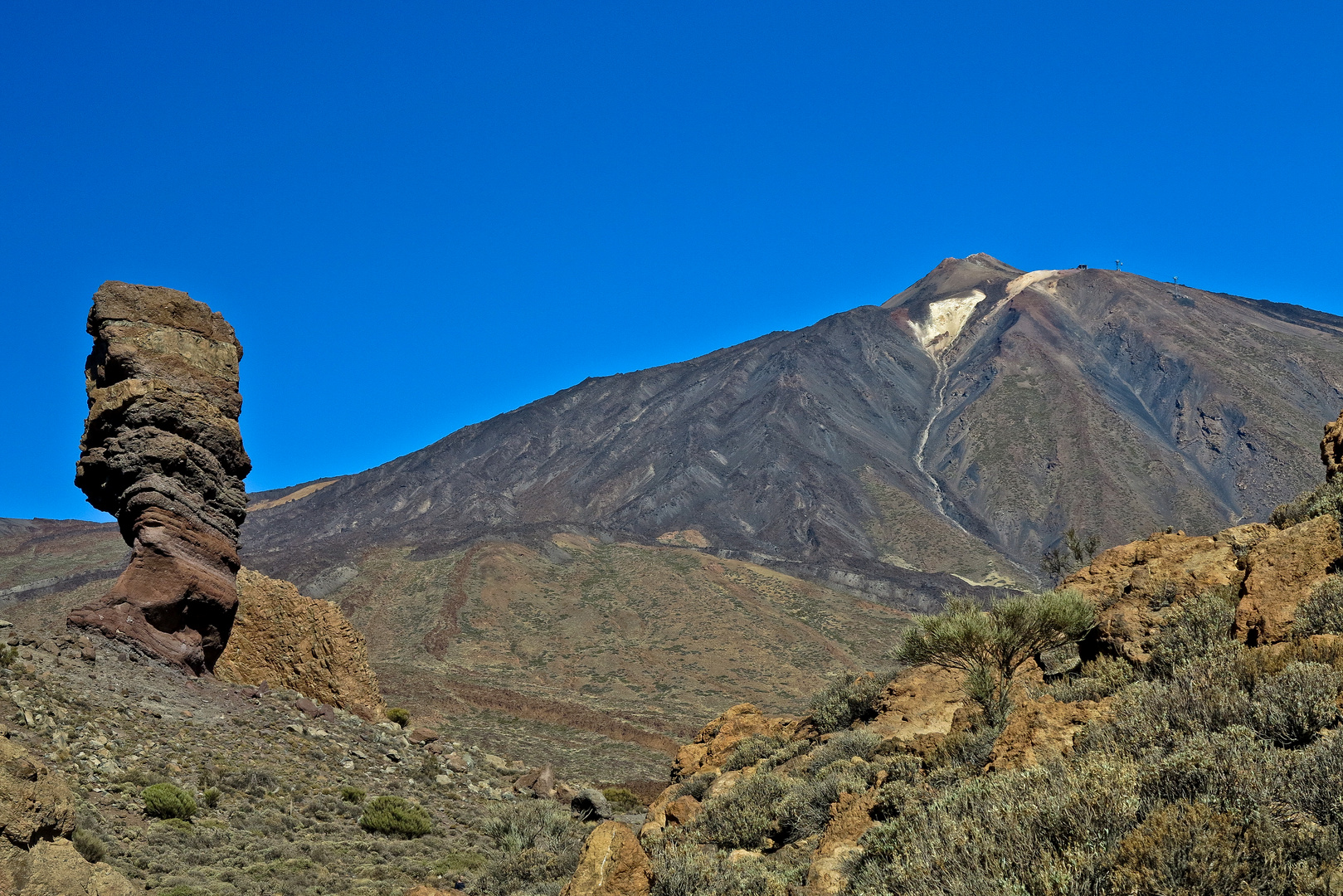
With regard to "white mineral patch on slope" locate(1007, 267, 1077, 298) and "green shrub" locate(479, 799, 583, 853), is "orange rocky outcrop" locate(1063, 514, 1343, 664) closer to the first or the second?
"green shrub" locate(479, 799, 583, 853)

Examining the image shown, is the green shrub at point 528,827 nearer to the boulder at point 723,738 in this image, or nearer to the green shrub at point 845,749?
the boulder at point 723,738

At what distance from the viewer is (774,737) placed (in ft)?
47.1

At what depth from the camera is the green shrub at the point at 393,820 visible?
13.3m

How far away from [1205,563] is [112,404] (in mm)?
17965

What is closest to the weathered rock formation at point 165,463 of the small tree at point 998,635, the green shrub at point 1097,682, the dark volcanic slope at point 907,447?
the small tree at point 998,635

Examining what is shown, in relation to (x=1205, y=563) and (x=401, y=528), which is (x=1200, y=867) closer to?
(x=1205, y=563)

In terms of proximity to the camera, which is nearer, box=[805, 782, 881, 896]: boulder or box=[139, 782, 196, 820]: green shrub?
box=[805, 782, 881, 896]: boulder

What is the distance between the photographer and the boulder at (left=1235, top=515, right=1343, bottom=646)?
24.5ft

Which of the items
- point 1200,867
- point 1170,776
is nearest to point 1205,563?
point 1170,776

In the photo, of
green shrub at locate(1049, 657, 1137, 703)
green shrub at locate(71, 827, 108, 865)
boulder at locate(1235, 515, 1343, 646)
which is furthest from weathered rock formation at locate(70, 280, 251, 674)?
boulder at locate(1235, 515, 1343, 646)

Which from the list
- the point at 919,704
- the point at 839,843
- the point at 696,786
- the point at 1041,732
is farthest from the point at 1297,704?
the point at 696,786

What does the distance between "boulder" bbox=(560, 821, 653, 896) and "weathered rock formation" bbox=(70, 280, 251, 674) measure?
1203 cm

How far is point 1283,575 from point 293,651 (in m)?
17.0

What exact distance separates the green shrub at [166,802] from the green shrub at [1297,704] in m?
11.6
